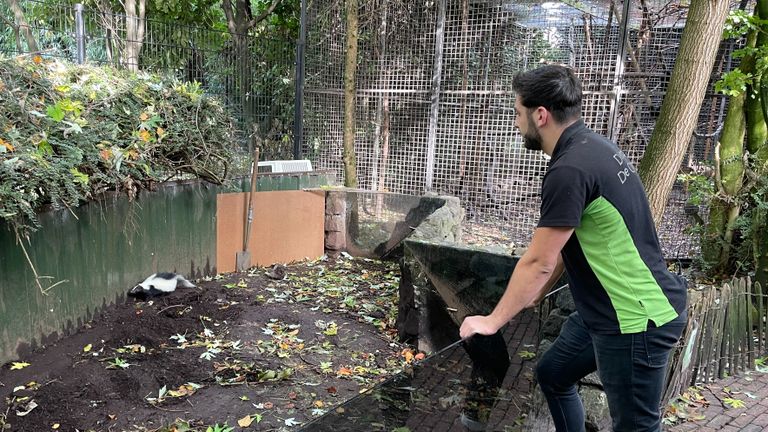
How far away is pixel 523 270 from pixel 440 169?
20.8 ft

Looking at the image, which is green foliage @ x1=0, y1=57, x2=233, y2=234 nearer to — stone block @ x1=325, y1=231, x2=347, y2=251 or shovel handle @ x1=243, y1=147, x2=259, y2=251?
shovel handle @ x1=243, y1=147, x2=259, y2=251

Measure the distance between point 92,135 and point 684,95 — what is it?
15.0ft

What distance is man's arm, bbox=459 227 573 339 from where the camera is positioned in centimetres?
188

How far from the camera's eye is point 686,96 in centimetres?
432

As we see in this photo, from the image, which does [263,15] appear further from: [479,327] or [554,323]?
[479,327]

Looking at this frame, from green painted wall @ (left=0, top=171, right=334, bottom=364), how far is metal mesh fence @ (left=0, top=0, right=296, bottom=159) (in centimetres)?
135

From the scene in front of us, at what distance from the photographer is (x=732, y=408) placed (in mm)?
3707

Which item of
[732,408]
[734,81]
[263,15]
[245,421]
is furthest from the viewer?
[263,15]

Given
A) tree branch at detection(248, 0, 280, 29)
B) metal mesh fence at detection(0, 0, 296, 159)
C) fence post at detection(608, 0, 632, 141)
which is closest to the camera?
metal mesh fence at detection(0, 0, 296, 159)

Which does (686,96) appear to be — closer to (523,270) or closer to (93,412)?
(523,270)

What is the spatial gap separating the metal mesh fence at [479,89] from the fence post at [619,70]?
0.04 feet

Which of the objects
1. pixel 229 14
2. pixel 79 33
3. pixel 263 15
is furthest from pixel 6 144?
pixel 229 14

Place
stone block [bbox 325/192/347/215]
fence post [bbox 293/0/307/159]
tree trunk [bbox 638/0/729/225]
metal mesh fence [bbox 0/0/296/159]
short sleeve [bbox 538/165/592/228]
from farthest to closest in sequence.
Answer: fence post [bbox 293/0/307/159] → stone block [bbox 325/192/347/215] → metal mesh fence [bbox 0/0/296/159] → tree trunk [bbox 638/0/729/225] → short sleeve [bbox 538/165/592/228]

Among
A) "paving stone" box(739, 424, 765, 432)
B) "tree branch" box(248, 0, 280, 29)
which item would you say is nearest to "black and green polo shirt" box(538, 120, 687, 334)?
"paving stone" box(739, 424, 765, 432)
